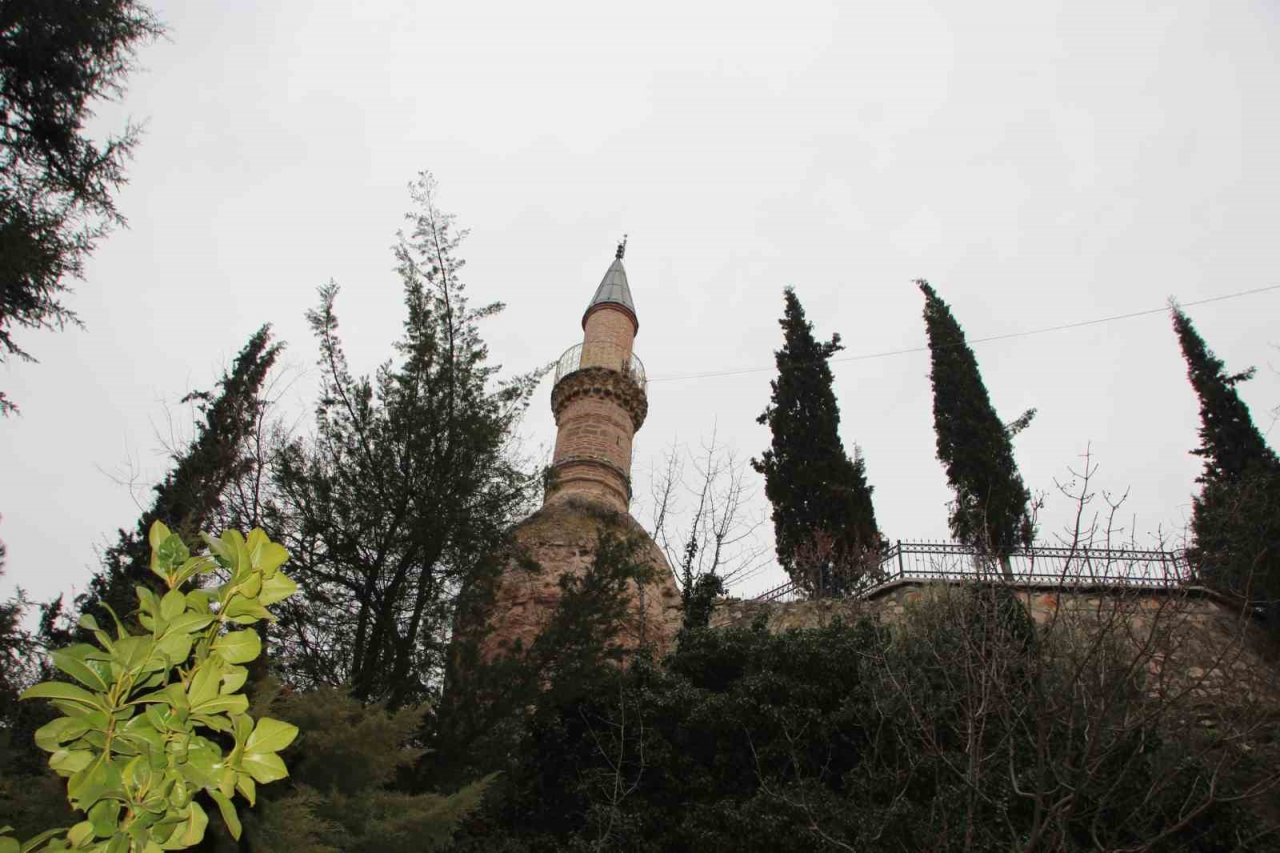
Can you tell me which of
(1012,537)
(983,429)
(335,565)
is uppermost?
(983,429)

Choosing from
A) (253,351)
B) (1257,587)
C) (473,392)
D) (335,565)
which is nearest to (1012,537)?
(1257,587)

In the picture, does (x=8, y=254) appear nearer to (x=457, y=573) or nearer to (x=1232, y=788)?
(x=457, y=573)

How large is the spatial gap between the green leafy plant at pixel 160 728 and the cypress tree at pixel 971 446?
14.6 meters

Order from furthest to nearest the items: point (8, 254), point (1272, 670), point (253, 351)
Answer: point (253, 351)
point (1272, 670)
point (8, 254)

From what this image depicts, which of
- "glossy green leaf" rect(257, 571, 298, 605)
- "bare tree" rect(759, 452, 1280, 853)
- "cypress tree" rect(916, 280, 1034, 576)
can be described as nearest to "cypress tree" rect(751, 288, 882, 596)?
"cypress tree" rect(916, 280, 1034, 576)

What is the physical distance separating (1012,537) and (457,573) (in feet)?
37.9

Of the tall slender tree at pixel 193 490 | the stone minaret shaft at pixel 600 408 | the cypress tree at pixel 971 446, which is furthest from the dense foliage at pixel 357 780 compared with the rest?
the cypress tree at pixel 971 446

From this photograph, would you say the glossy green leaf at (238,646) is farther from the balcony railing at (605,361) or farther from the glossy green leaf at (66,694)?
the balcony railing at (605,361)

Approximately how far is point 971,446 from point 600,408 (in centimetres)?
848

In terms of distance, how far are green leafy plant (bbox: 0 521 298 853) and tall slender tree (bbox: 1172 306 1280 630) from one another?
9959 mm

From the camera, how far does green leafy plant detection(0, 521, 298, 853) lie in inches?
52.0

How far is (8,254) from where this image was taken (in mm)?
7188

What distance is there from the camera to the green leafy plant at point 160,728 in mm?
1320

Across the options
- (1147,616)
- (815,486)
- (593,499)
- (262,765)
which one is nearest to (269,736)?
(262,765)
